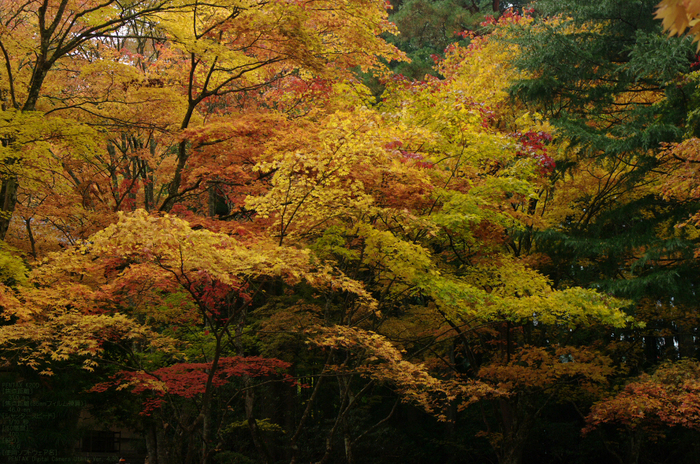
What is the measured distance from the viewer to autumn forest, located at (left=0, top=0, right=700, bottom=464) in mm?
8016

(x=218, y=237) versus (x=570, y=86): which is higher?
(x=570, y=86)

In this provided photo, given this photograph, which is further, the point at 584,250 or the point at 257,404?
the point at 257,404

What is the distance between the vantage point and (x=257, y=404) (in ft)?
54.2

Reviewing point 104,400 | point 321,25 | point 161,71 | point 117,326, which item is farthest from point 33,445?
point 321,25

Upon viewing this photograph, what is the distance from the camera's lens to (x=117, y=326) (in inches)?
304

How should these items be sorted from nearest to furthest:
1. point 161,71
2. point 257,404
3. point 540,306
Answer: point 540,306, point 161,71, point 257,404

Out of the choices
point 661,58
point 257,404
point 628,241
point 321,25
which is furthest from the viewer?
point 257,404

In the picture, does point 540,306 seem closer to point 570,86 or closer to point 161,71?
point 570,86

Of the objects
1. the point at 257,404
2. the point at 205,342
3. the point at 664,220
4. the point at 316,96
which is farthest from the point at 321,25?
the point at 257,404

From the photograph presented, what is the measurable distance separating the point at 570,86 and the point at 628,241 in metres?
3.82

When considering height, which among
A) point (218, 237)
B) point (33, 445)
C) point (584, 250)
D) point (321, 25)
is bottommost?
point (33, 445)

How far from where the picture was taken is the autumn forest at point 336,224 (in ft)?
26.3

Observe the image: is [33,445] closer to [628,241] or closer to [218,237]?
[218,237]

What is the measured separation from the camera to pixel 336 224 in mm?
9031
